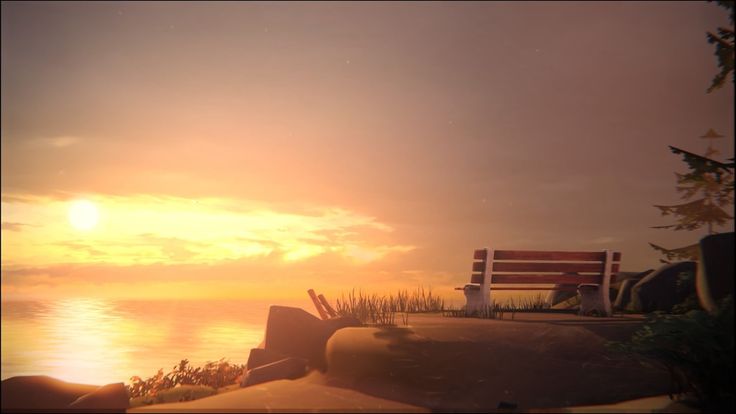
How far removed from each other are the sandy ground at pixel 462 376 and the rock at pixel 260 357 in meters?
2.27

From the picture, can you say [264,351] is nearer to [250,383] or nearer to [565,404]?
[250,383]

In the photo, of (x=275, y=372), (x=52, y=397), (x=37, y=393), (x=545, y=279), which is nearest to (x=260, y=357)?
(x=275, y=372)

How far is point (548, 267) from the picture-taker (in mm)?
15211

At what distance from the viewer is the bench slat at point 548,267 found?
14747 mm

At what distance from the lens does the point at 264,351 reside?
1249cm

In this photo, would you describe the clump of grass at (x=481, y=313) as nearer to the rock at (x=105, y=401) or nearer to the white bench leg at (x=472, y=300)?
the white bench leg at (x=472, y=300)

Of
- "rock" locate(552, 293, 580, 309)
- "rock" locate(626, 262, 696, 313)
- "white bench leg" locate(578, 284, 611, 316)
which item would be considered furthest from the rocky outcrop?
"rock" locate(552, 293, 580, 309)

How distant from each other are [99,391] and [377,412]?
4.26m

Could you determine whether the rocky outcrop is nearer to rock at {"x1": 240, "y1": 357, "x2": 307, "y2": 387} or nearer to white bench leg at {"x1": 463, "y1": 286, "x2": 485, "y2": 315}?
rock at {"x1": 240, "y1": 357, "x2": 307, "y2": 387}

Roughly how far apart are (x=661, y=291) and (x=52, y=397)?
46.3ft

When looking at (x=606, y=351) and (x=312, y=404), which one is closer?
(x=312, y=404)

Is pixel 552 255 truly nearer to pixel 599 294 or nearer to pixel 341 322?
pixel 599 294

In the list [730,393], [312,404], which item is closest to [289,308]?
[312,404]

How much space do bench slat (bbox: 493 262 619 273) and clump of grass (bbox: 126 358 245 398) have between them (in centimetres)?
637
